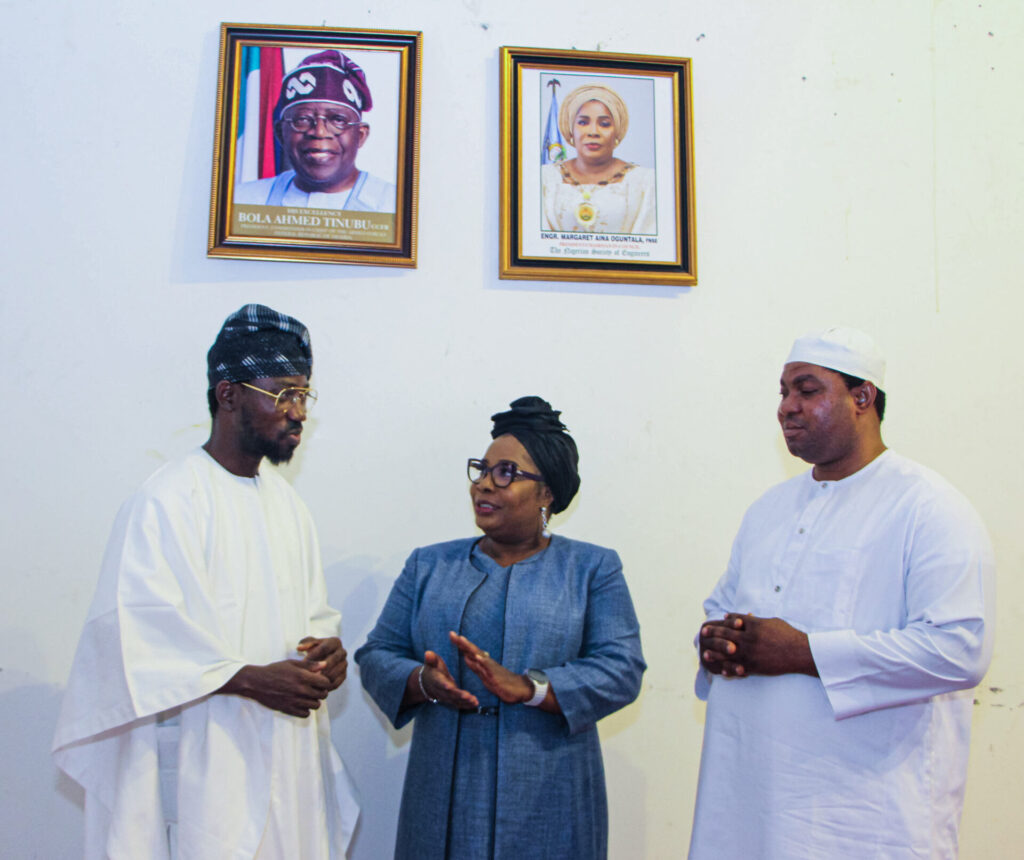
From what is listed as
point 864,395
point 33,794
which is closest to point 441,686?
point 864,395

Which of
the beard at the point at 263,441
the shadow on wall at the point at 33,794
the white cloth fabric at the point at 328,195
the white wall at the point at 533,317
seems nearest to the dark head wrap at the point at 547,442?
the white wall at the point at 533,317

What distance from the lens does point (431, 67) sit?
351 cm

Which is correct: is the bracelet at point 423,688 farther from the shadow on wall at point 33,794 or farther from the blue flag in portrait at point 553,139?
the blue flag in portrait at point 553,139

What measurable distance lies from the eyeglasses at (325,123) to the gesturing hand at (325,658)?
2054 millimetres

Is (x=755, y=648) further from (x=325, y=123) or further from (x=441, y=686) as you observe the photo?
(x=325, y=123)

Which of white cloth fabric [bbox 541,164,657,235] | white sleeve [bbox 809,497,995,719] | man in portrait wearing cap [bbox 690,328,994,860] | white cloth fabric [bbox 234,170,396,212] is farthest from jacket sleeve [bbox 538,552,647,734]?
white cloth fabric [bbox 234,170,396,212]

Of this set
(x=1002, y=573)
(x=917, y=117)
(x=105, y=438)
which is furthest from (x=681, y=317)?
(x=105, y=438)

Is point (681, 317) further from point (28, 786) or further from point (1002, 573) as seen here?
point (28, 786)

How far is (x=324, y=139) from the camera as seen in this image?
3447mm

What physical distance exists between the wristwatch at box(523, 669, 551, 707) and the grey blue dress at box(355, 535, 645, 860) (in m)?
0.03

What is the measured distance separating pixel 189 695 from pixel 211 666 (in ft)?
0.26

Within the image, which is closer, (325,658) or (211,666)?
(211,666)

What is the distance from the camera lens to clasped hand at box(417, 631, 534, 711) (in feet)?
7.33

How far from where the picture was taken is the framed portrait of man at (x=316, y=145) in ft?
11.0
